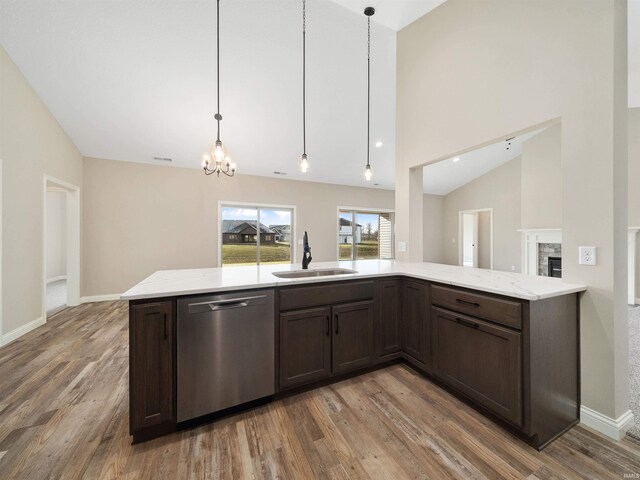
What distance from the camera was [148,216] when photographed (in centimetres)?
481

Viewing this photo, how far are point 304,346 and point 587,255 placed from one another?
6.58 ft

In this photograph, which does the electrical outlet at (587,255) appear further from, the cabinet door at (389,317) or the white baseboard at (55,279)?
the white baseboard at (55,279)

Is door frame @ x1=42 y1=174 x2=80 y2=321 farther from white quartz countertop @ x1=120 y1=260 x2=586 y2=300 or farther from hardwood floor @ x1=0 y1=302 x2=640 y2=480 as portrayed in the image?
white quartz countertop @ x1=120 y1=260 x2=586 y2=300

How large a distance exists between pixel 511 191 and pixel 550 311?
6822mm

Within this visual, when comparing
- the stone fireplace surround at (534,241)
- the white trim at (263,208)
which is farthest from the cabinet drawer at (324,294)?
the stone fireplace surround at (534,241)

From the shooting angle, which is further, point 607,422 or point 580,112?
point 580,112

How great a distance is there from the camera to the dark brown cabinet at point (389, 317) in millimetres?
2238

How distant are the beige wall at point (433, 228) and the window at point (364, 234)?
Result: 151 cm

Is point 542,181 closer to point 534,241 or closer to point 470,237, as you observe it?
point 534,241

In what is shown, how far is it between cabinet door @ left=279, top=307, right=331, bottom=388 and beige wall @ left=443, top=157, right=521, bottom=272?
7057 mm

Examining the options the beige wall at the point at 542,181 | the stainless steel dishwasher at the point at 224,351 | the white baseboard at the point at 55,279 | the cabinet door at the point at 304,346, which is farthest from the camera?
the white baseboard at the point at 55,279

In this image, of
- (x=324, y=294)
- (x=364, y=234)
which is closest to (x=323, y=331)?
(x=324, y=294)

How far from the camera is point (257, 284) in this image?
1.72 meters

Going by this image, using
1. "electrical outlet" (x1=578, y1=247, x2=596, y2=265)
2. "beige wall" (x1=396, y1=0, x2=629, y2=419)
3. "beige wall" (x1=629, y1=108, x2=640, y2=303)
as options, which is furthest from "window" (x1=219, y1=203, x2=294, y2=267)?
"beige wall" (x1=629, y1=108, x2=640, y2=303)
